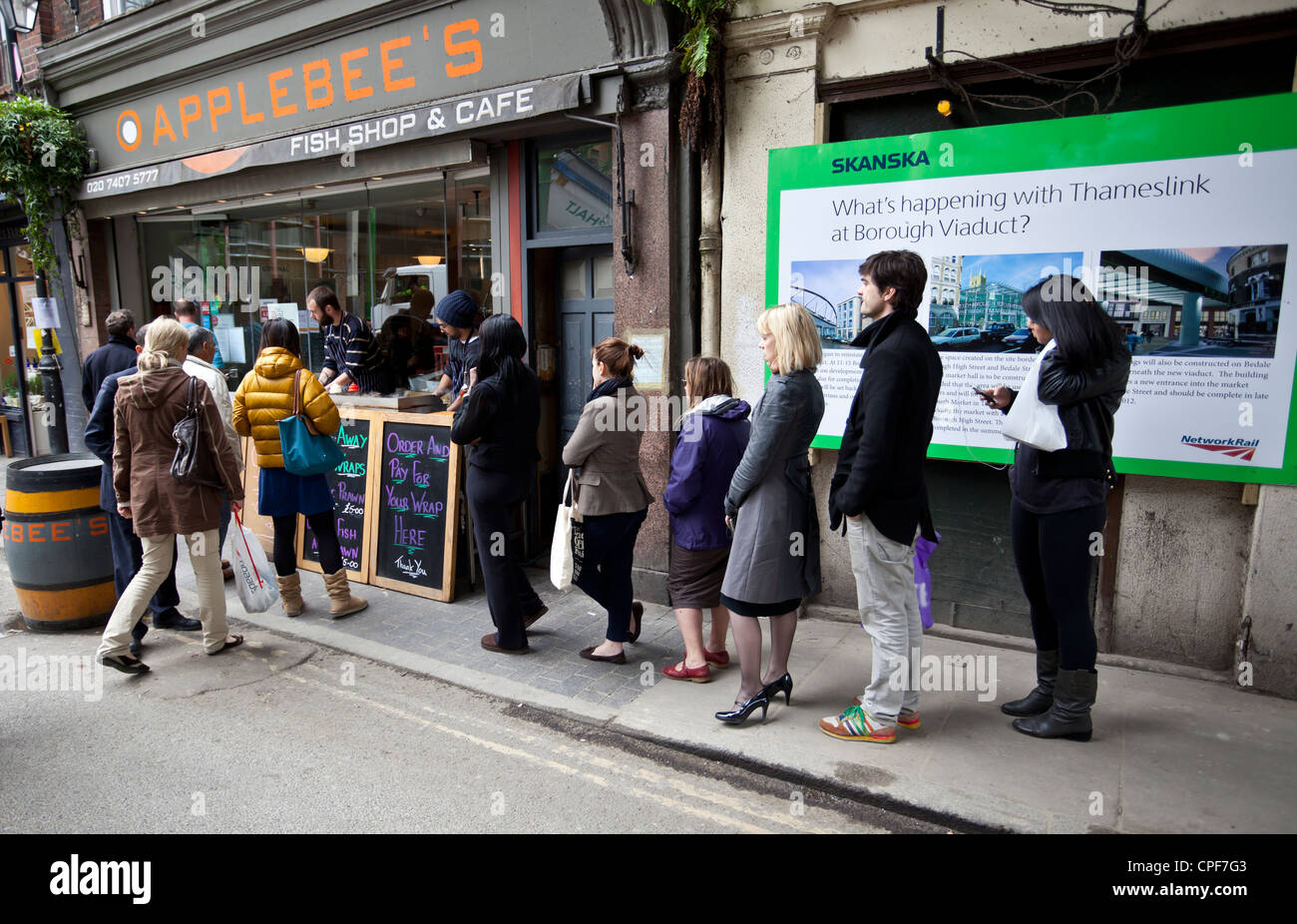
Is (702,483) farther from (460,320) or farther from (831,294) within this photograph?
(460,320)

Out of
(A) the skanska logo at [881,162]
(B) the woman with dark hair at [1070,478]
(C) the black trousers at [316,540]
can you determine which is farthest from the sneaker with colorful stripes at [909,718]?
(C) the black trousers at [316,540]

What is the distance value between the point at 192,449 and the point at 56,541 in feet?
5.50

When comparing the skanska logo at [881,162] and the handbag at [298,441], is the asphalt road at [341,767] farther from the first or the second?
the skanska logo at [881,162]

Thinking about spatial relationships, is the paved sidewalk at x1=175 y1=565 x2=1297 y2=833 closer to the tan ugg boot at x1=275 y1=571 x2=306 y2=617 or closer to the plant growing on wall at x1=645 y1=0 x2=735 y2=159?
the tan ugg boot at x1=275 y1=571 x2=306 y2=617

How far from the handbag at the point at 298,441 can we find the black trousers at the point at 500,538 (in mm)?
1350

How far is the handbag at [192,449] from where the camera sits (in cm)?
486

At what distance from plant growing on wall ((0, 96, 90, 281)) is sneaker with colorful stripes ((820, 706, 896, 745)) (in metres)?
11.2

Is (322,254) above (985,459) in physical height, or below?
above

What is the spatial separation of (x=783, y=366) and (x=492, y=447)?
6.51 ft

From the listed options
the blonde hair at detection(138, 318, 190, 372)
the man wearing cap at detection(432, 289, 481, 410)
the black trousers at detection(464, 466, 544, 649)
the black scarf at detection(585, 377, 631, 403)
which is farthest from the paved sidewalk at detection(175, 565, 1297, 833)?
the blonde hair at detection(138, 318, 190, 372)

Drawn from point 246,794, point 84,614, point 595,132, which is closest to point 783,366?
point 246,794

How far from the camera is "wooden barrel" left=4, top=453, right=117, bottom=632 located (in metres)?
5.60

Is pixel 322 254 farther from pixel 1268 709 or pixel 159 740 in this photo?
pixel 1268 709

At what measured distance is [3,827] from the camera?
3432mm
